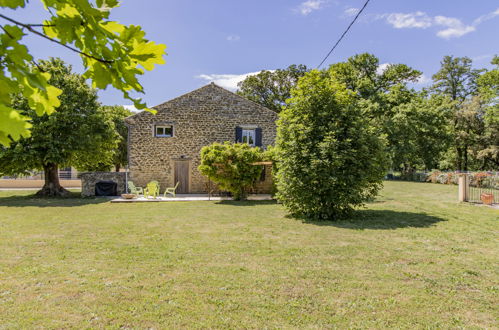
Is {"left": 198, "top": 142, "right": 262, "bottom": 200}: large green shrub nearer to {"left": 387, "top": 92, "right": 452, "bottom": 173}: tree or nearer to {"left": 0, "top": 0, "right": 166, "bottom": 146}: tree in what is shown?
{"left": 0, "top": 0, "right": 166, "bottom": 146}: tree

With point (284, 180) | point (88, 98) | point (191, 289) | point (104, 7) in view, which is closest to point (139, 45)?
point (104, 7)

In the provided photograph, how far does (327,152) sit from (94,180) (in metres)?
16.3

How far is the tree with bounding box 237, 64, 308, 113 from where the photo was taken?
40.5m

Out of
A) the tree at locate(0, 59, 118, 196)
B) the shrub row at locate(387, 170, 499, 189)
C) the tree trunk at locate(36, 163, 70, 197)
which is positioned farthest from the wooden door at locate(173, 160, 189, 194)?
the shrub row at locate(387, 170, 499, 189)

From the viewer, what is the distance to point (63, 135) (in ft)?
62.6

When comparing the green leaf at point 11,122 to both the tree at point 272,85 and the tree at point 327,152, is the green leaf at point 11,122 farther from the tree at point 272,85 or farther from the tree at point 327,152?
the tree at point 272,85

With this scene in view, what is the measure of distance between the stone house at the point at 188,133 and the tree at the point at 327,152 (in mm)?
9485

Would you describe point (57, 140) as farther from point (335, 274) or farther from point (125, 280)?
point (335, 274)

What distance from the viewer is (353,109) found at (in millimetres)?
10812

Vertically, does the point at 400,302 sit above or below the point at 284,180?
below

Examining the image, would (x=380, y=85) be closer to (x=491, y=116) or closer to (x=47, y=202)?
(x=491, y=116)

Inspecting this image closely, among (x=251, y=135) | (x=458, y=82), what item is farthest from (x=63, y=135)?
(x=458, y=82)

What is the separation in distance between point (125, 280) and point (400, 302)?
4.27 m

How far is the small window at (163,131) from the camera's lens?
20.7 metres
